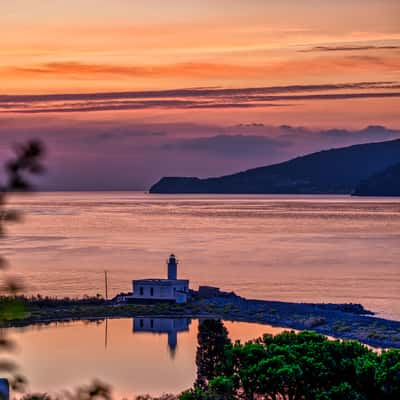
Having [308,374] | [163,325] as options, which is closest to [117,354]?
[163,325]

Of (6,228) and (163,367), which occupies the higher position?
(6,228)

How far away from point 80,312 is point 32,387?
13168 millimetres

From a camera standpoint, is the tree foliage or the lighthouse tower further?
the lighthouse tower

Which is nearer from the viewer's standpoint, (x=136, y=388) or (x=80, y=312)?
(x=136, y=388)

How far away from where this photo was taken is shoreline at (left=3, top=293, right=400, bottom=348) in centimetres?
3203

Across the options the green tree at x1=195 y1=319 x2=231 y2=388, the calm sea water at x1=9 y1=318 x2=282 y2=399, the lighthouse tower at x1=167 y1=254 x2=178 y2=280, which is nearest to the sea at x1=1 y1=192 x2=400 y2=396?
the calm sea water at x1=9 y1=318 x2=282 y2=399

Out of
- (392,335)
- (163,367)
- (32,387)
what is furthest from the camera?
(392,335)

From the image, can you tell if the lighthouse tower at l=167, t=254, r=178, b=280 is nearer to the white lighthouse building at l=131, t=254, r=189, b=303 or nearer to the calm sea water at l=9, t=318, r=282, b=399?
the white lighthouse building at l=131, t=254, r=189, b=303

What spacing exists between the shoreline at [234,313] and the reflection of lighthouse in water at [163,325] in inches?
24.8

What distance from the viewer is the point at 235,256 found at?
6856cm

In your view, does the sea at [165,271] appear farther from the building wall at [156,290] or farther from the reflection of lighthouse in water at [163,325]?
the building wall at [156,290]

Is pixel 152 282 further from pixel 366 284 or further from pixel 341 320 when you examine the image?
pixel 366 284

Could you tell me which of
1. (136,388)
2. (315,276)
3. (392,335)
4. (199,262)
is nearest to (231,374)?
(136,388)

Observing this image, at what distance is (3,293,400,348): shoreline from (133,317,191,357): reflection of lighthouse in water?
63 cm
